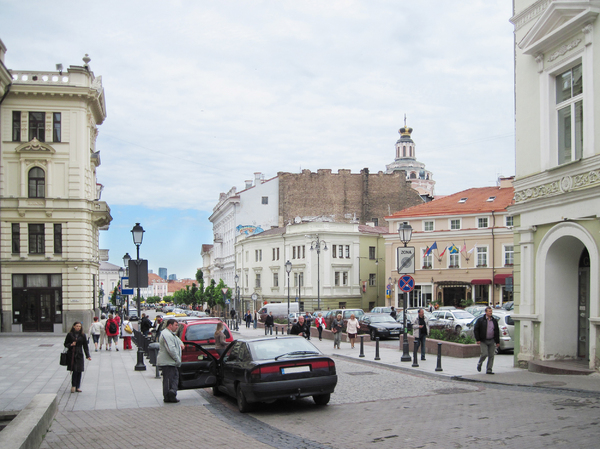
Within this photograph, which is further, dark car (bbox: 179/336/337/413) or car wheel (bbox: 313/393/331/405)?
car wheel (bbox: 313/393/331/405)

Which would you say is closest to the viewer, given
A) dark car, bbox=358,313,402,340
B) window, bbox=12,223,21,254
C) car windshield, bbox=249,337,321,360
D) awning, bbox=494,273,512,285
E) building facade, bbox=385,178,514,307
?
car windshield, bbox=249,337,321,360

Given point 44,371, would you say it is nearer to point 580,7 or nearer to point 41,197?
point 580,7

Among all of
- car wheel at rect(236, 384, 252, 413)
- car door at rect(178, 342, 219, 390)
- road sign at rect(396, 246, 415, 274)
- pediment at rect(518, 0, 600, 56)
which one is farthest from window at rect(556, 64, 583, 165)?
car door at rect(178, 342, 219, 390)

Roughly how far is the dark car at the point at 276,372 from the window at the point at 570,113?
8.03 m

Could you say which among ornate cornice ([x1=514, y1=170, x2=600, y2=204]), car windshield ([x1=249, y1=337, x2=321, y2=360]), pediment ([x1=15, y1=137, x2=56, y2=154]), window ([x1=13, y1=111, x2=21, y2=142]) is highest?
window ([x1=13, y1=111, x2=21, y2=142])

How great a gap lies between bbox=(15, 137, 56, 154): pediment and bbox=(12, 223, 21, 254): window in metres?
4.49

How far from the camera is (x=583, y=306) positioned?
51.3 feet

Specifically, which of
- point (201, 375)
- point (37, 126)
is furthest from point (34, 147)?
point (201, 375)

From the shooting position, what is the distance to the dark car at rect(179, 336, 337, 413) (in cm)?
1093

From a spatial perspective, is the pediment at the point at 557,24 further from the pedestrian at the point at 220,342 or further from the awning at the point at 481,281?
the awning at the point at 481,281

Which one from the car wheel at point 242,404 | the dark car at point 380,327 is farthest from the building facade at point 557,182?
the dark car at point 380,327

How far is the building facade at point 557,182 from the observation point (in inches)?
546

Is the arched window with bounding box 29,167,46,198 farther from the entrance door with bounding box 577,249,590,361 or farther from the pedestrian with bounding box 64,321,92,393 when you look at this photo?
the entrance door with bounding box 577,249,590,361

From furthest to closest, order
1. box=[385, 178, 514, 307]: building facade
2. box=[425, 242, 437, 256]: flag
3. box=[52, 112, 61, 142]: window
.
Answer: box=[425, 242, 437, 256]: flag
box=[385, 178, 514, 307]: building facade
box=[52, 112, 61, 142]: window
